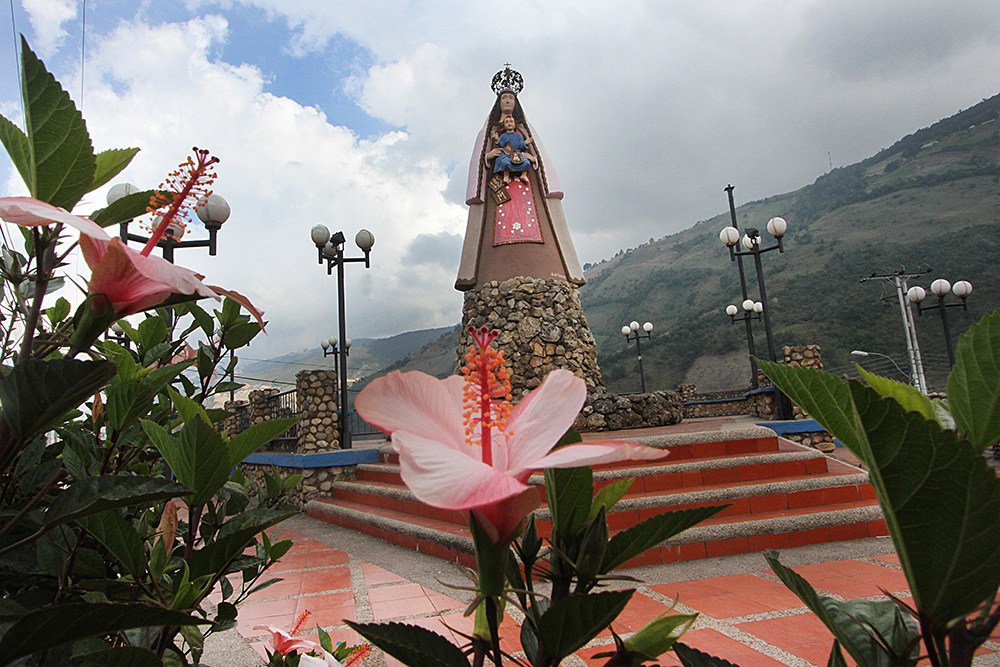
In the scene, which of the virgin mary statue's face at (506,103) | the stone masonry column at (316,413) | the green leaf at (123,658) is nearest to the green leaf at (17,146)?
the green leaf at (123,658)

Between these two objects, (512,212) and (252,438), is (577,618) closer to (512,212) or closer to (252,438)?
(252,438)

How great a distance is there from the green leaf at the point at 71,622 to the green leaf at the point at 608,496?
14.4 inches

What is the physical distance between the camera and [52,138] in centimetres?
58

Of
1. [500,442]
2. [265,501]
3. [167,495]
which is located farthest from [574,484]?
[265,501]

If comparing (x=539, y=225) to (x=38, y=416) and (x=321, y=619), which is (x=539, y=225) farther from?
(x=38, y=416)

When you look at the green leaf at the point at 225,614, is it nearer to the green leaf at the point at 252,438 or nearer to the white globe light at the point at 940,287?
the green leaf at the point at 252,438

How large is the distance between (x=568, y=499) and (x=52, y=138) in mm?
647

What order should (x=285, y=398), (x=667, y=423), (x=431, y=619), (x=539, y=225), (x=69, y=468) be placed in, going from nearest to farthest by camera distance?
(x=69, y=468), (x=431, y=619), (x=667, y=423), (x=539, y=225), (x=285, y=398)

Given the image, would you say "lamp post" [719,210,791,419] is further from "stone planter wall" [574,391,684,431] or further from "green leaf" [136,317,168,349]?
"green leaf" [136,317,168,349]

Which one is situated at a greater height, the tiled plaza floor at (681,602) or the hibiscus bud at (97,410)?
the hibiscus bud at (97,410)

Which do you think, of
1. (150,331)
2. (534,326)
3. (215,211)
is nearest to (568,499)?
(150,331)

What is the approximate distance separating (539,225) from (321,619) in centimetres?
578

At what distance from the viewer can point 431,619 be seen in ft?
8.64

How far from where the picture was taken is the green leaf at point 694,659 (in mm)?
428
